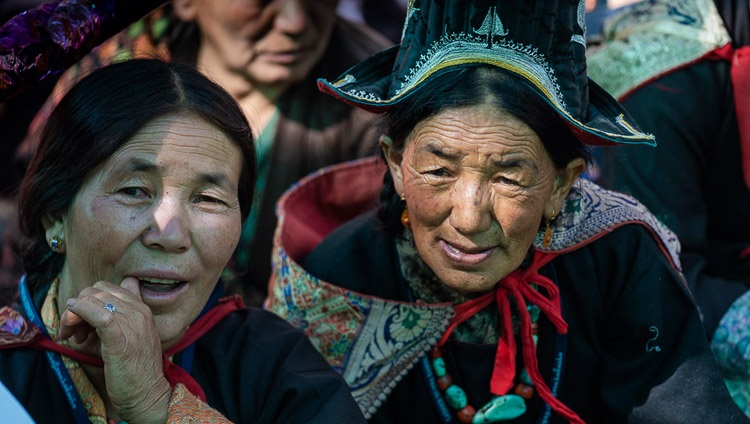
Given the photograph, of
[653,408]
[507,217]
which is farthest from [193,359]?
[653,408]

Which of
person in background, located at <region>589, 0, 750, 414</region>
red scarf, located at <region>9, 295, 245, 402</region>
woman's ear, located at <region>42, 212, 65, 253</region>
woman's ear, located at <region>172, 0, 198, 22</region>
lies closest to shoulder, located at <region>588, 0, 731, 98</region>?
person in background, located at <region>589, 0, 750, 414</region>

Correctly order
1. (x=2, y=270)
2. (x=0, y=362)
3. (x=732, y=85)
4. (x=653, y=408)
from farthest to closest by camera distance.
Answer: (x=2, y=270) → (x=732, y=85) → (x=653, y=408) → (x=0, y=362)

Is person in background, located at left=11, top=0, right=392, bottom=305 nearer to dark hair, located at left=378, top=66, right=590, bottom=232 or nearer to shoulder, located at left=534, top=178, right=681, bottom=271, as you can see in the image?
shoulder, located at left=534, top=178, right=681, bottom=271

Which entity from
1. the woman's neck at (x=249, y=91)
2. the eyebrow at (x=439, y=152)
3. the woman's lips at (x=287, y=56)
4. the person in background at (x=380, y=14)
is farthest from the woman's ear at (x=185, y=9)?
the eyebrow at (x=439, y=152)

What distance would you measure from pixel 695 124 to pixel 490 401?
1.46 m

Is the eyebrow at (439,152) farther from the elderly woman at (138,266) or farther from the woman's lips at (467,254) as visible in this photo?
the elderly woman at (138,266)

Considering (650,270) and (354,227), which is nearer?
(650,270)

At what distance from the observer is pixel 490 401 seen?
9.67 feet

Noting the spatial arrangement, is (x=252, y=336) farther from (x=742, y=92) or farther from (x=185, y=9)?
(x=742, y=92)

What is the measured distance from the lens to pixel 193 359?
2.62 metres

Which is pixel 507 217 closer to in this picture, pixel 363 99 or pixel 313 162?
pixel 363 99

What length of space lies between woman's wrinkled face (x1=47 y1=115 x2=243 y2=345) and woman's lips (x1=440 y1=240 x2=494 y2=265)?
0.57 m

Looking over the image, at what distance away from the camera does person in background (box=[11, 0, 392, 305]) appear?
406 cm

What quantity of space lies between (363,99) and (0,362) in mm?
1067
